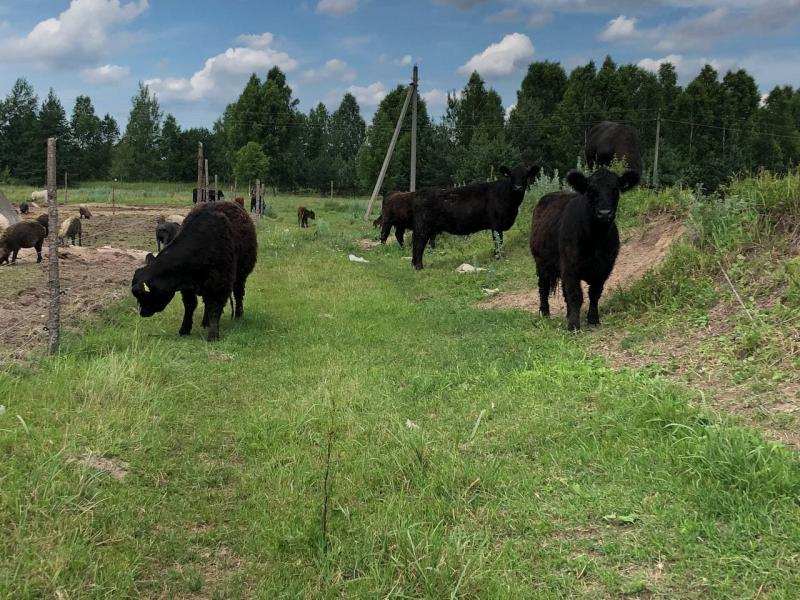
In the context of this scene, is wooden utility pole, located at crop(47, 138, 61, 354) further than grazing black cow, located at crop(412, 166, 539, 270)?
No

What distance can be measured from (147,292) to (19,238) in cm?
848

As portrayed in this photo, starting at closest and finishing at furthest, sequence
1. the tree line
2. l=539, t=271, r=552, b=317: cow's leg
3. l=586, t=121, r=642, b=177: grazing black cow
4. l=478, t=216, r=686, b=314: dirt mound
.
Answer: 1. l=539, t=271, r=552, b=317: cow's leg
2. l=478, t=216, r=686, b=314: dirt mound
3. l=586, t=121, r=642, b=177: grazing black cow
4. the tree line

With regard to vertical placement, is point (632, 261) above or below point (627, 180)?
below

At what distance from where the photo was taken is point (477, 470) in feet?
13.1

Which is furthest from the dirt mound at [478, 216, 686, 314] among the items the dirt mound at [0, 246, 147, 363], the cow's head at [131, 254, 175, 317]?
the dirt mound at [0, 246, 147, 363]

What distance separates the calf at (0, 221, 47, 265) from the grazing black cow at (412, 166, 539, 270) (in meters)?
9.18

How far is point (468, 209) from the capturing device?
50.6 ft

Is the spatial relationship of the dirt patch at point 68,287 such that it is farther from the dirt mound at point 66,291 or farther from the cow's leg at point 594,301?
the cow's leg at point 594,301

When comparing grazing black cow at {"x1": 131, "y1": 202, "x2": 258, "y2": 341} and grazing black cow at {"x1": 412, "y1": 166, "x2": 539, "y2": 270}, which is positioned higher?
grazing black cow at {"x1": 412, "y1": 166, "x2": 539, "y2": 270}

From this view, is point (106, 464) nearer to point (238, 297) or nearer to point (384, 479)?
point (384, 479)

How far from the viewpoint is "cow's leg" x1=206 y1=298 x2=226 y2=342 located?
8125mm

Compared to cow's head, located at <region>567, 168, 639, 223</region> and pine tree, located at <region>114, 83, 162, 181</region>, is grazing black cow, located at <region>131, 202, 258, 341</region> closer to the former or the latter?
cow's head, located at <region>567, 168, 639, 223</region>

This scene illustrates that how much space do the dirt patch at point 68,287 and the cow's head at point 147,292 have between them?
1.01 metres

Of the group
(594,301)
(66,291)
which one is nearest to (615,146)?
(594,301)
